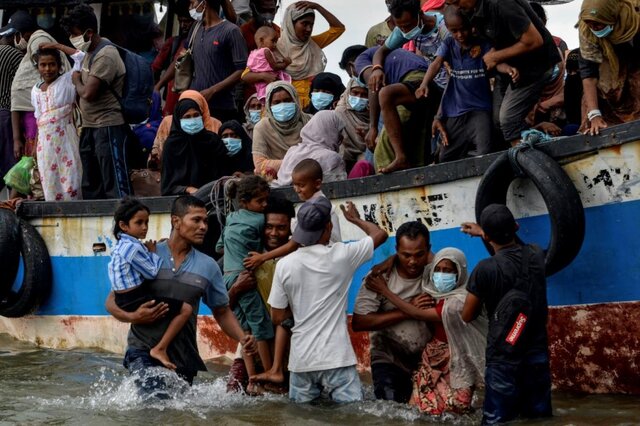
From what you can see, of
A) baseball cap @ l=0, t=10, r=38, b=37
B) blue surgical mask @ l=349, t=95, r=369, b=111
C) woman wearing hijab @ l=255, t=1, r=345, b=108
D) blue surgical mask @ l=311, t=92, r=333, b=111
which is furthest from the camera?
baseball cap @ l=0, t=10, r=38, b=37

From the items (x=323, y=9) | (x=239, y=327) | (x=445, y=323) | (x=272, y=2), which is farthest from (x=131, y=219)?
(x=272, y=2)

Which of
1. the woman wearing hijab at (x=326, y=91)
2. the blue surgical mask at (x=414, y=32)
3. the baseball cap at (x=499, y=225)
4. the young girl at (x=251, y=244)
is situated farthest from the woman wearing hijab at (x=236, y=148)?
the baseball cap at (x=499, y=225)

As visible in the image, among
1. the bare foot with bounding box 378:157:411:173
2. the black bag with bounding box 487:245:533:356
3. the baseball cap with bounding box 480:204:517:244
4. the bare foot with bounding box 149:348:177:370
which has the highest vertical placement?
the bare foot with bounding box 378:157:411:173

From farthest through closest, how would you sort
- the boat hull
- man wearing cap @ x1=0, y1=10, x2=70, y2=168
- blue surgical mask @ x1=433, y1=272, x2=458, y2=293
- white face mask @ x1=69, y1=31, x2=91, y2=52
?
man wearing cap @ x1=0, y1=10, x2=70, y2=168
white face mask @ x1=69, y1=31, x2=91, y2=52
the boat hull
blue surgical mask @ x1=433, y1=272, x2=458, y2=293

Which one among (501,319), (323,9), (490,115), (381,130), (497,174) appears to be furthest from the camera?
(323,9)

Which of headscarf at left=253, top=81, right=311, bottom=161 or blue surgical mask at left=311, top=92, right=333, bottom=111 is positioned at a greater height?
blue surgical mask at left=311, top=92, right=333, bottom=111

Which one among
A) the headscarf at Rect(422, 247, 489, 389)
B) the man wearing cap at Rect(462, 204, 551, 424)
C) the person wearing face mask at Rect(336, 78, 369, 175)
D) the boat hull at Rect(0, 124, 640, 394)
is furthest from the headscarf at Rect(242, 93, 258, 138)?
the man wearing cap at Rect(462, 204, 551, 424)

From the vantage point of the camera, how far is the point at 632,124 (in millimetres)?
7574

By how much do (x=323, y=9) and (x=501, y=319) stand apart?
19.6 ft

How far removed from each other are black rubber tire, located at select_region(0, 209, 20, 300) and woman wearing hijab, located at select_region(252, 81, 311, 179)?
2607mm

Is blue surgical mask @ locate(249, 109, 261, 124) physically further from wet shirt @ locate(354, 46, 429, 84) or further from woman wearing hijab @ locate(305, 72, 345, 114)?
wet shirt @ locate(354, 46, 429, 84)

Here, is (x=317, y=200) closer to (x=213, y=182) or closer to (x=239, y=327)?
(x=239, y=327)

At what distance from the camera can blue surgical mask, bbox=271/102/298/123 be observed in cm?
1017

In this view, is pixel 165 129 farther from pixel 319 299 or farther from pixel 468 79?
pixel 319 299
